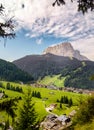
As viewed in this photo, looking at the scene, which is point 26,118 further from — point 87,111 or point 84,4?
point 84,4

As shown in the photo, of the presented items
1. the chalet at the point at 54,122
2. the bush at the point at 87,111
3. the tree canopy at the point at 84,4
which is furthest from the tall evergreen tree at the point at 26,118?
the chalet at the point at 54,122

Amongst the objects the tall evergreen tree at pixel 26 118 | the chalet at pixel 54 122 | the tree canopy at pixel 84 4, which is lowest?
the chalet at pixel 54 122

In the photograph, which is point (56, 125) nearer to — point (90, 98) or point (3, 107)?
point (90, 98)

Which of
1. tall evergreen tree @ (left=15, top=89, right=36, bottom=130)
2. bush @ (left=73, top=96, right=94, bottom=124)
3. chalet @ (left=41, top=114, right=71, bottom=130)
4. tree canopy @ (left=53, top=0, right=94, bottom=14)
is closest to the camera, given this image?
tree canopy @ (left=53, top=0, right=94, bottom=14)

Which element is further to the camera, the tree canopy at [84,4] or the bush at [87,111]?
the bush at [87,111]

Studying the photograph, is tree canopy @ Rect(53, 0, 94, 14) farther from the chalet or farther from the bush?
the chalet

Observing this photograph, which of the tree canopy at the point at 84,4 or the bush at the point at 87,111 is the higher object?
the tree canopy at the point at 84,4

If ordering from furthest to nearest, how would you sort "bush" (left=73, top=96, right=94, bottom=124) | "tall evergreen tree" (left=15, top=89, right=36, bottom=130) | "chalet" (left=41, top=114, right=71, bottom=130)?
1. "chalet" (left=41, top=114, right=71, bottom=130)
2. "tall evergreen tree" (left=15, top=89, right=36, bottom=130)
3. "bush" (left=73, top=96, right=94, bottom=124)

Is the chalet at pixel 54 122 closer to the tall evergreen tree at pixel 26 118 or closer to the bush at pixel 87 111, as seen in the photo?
the tall evergreen tree at pixel 26 118

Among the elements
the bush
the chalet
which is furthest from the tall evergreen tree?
the chalet

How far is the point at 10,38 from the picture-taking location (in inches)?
426

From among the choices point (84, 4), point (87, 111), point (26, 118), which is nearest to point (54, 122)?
point (26, 118)

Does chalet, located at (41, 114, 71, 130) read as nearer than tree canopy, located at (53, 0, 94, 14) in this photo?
No

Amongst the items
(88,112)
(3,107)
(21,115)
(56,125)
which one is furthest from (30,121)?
(56,125)
